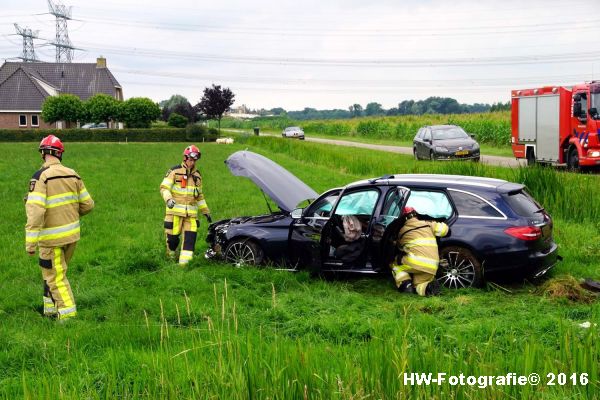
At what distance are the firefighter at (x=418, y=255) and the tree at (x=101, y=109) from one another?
6659 centimetres

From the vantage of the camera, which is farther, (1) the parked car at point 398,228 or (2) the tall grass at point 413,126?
(2) the tall grass at point 413,126

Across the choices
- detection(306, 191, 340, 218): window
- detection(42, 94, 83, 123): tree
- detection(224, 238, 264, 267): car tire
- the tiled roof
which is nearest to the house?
the tiled roof

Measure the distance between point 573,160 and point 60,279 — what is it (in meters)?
18.1

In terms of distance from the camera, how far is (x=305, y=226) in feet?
32.1

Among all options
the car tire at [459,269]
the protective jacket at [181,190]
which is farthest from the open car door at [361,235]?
the protective jacket at [181,190]

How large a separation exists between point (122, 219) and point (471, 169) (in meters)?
8.26

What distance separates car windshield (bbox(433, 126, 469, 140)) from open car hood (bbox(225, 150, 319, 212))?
17.3 meters

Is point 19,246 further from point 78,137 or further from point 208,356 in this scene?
point 78,137

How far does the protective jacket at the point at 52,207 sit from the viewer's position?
7.69 metres

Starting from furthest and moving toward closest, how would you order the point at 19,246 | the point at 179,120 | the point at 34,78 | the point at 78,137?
1. the point at 34,78
2. the point at 179,120
3. the point at 78,137
4. the point at 19,246

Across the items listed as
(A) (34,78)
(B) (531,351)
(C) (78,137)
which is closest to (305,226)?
(B) (531,351)

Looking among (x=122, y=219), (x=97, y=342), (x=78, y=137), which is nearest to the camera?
(x=97, y=342)

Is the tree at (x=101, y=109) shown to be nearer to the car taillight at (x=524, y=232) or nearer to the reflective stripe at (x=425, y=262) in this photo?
the reflective stripe at (x=425, y=262)

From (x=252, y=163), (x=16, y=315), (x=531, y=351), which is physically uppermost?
(x=252, y=163)
